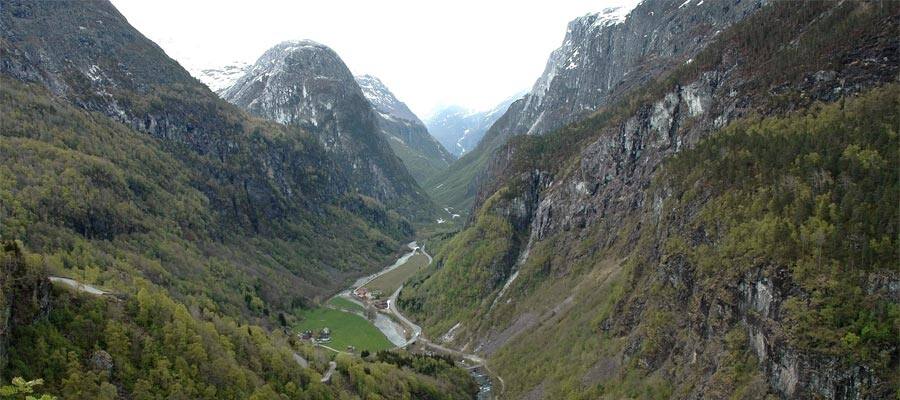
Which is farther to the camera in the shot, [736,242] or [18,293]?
[736,242]

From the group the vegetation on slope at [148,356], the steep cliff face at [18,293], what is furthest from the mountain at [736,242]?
the steep cliff face at [18,293]

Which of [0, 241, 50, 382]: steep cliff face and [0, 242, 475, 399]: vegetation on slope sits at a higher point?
[0, 241, 50, 382]: steep cliff face

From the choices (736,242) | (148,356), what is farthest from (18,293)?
(736,242)

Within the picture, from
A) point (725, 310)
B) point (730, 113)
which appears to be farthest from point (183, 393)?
point (730, 113)

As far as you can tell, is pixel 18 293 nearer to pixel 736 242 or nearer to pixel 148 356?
pixel 148 356

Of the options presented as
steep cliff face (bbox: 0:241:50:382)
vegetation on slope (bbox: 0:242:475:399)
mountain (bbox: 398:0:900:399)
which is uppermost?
steep cliff face (bbox: 0:241:50:382)

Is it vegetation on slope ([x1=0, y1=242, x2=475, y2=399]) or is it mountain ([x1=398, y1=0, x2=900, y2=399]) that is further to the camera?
vegetation on slope ([x1=0, y1=242, x2=475, y2=399])

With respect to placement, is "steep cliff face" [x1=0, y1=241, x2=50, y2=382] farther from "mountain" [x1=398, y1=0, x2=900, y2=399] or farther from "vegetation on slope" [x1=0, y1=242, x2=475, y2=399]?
"mountain" [x1=398, y1=0, x2=900, y2=399]

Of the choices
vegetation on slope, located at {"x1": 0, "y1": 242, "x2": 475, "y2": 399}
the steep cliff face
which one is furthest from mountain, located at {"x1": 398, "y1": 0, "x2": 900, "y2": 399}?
the steep cliff face

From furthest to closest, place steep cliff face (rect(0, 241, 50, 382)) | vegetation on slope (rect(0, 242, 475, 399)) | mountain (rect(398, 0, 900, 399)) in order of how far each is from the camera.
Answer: vegetation on slope (rect(0, 242, 475, 399)) < steep cliff face (rect(0, 241, 50, 382)) < mountain (rect(398, 0, 900, 399))

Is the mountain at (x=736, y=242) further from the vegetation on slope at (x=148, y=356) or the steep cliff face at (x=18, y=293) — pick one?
the steep cliff face at (x=18, y=293)
